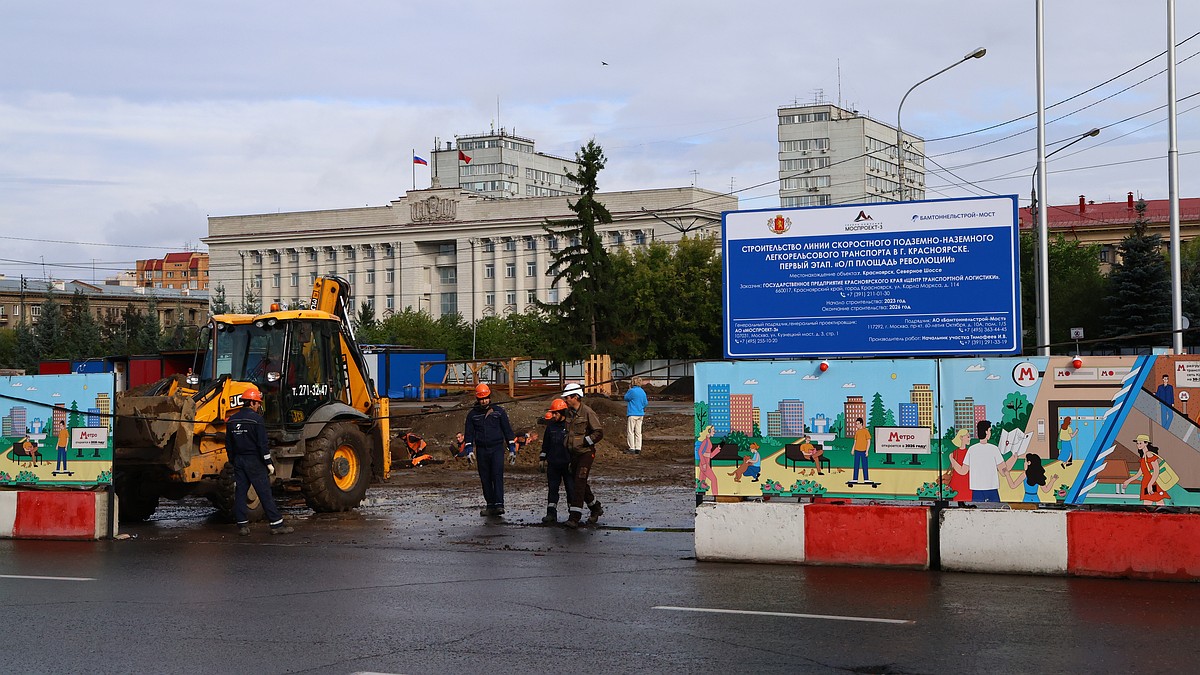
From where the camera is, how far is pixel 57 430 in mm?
15281

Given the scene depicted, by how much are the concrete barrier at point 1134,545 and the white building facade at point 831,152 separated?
133457mm

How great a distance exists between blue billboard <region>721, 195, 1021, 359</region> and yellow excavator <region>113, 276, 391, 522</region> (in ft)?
23.6

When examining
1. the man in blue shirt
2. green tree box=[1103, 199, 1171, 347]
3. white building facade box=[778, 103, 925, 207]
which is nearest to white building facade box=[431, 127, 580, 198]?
white building facade box=[778, 103, 925, 207]

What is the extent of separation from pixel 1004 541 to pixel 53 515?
1070 centimetres

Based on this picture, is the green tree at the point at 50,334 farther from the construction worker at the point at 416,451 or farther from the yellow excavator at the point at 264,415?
the yellow excavator at the point at 264,415

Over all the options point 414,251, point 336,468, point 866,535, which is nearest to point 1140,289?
point 336,468

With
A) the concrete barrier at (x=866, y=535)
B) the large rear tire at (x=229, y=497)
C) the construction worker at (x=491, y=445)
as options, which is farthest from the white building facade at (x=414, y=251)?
the concrete barrier at (x=866, y=535)

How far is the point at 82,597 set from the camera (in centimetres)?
1037

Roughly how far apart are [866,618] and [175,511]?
1278 centimetres

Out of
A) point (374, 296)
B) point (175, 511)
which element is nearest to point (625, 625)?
point (175, 511)

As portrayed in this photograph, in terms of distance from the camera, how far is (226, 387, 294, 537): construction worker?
1495 centimetres

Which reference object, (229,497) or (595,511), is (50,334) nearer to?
(229,497)

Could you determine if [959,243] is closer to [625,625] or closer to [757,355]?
[757,355]

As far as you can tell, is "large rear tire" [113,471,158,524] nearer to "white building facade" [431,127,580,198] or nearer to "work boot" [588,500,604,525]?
"work boot" [588,500,604,525]
